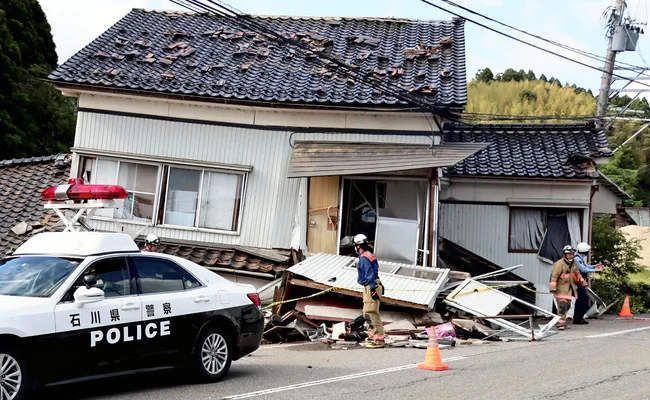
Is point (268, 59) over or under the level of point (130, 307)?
over

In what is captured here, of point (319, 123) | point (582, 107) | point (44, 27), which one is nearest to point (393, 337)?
point (319, 123)

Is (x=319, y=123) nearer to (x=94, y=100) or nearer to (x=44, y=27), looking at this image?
(x=94, y=100)

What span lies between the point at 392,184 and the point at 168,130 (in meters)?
5.34

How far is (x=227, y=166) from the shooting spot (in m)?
18.4

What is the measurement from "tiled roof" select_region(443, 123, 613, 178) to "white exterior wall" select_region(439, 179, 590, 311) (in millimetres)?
386

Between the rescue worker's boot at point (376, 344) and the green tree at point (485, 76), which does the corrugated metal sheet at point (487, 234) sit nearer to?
the rescue worker's boot at point (376, 344)

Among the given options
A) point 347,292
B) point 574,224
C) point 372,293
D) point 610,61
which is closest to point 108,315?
point 372,293

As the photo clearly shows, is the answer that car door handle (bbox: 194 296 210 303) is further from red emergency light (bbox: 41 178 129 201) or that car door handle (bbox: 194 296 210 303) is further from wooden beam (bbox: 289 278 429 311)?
wooden beam (bbox: 289 278 429 311)

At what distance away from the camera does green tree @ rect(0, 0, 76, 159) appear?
28234 millimetres

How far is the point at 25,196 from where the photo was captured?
785 inches

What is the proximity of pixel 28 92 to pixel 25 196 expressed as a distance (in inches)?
426

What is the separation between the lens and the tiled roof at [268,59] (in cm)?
1839

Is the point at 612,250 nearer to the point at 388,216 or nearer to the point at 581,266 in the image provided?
the point at 581,266

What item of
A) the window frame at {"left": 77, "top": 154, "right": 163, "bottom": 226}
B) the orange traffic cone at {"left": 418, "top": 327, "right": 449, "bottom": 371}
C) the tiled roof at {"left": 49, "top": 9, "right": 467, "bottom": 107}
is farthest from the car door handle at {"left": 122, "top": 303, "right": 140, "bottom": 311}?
the window frame at {"left": 77, "top": 154, "right": 163, "bottom": 226}
